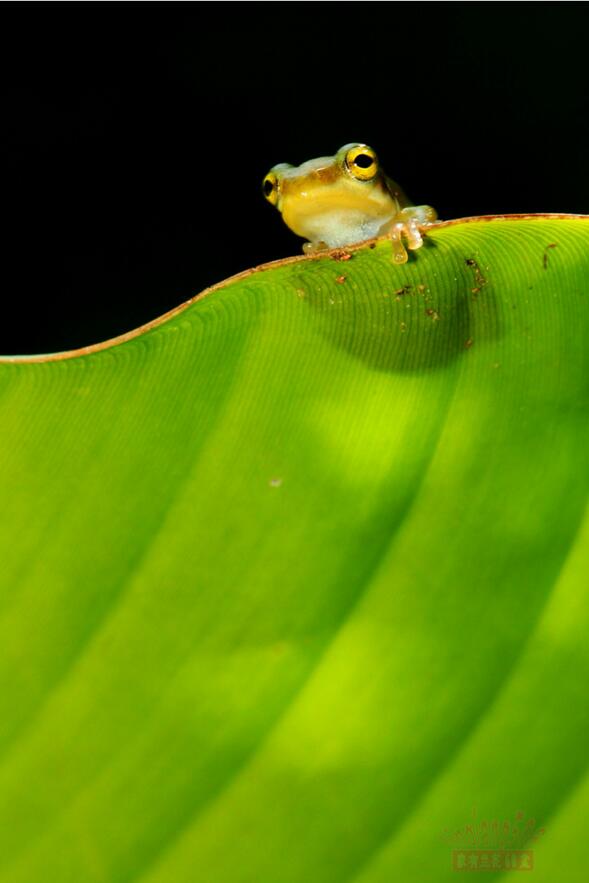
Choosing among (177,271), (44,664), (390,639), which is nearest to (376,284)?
(390,639)

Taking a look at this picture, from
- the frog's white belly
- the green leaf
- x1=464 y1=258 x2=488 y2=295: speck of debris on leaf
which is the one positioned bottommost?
the green leaf

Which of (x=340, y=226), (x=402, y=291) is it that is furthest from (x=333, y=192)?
(x=402, y=291)

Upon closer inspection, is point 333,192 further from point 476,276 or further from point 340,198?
point 476,276

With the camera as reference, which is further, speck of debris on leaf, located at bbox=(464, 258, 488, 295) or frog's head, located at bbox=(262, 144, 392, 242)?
frog's head, located at bbox=(262, 144, 392, 242)

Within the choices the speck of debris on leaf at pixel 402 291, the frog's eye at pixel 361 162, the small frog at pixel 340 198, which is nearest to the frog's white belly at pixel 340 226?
the small frog at pixel 340 198

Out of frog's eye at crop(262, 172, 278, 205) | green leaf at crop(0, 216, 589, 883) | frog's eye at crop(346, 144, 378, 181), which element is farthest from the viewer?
frog's eye at crop(262, 172, 278, 205)

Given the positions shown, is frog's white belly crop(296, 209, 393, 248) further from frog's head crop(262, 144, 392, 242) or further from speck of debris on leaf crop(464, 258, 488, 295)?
speck of debris on leaf crop(464, 258, 488, 295)

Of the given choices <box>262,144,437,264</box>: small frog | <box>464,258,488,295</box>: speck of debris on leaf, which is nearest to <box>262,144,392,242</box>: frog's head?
<box>262,144,437,264</box>: small frog

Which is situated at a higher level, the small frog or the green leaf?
the small frog
